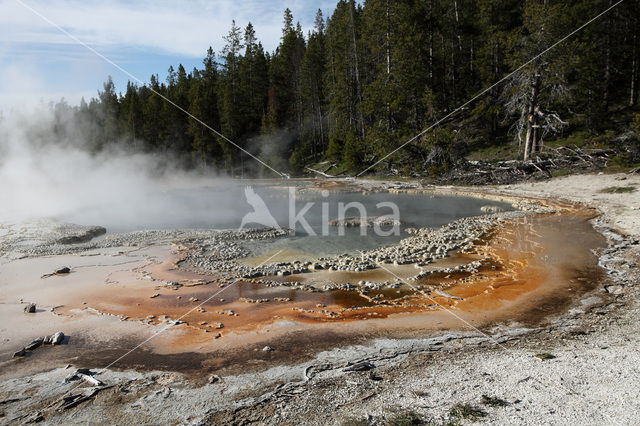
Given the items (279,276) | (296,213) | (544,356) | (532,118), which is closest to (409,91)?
(532,118)

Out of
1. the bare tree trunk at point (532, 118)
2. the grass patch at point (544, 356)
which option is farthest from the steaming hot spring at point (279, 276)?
the bare tree trunk at point (532, 118)

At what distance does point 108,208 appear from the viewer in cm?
2580

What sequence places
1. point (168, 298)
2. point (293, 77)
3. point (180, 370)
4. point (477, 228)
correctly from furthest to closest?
1. point (293, 77)
2. point (477, 228)
3. point (168, 298)
4. point (180, 370)

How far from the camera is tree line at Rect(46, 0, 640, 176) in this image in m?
27.5

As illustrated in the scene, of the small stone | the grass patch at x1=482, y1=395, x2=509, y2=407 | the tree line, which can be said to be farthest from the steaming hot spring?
the tree line

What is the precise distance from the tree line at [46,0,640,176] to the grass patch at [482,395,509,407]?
26.2 metres

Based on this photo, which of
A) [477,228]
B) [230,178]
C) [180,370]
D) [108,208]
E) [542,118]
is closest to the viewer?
[180,370]

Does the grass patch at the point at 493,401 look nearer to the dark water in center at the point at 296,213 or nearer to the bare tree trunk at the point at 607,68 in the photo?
the dark water in center at the point at 296,213

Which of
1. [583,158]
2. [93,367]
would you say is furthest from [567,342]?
[583,158]

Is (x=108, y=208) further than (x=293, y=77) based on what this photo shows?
No

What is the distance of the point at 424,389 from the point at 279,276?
647 cm

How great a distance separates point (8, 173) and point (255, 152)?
28.1 meters

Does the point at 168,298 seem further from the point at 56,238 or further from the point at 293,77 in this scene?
the point at 293,77

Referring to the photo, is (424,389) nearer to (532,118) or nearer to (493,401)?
(493,401)
